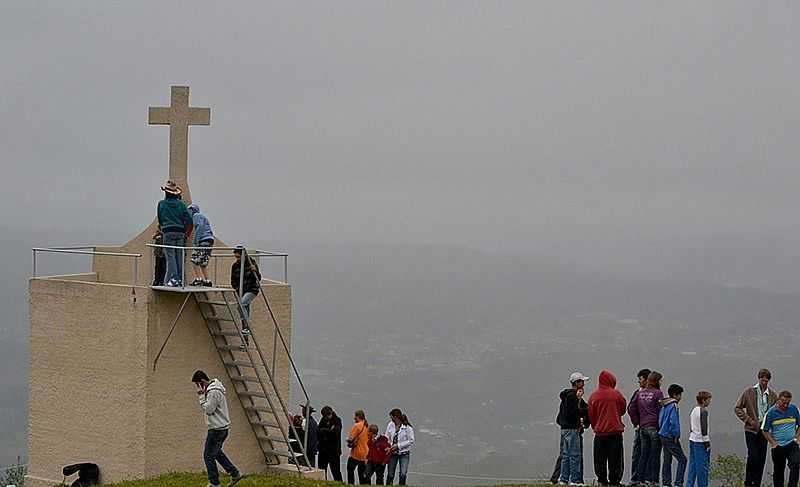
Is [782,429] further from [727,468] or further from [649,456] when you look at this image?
[727,468]

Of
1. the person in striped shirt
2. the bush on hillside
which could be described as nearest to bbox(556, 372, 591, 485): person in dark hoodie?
the person in striped shirt

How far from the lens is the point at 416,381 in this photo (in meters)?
176

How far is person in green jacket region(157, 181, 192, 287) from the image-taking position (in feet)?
63.8

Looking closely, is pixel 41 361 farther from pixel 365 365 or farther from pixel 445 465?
pixel 365 365

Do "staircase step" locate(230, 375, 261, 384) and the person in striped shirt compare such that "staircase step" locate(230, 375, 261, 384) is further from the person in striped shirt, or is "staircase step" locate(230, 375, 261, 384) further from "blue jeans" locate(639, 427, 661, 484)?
the person in striped shirt

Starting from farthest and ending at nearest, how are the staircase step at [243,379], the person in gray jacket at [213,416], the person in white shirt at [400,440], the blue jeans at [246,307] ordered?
the person in white shirt at [400,440], the staircase step at [243,379], the blue jeans at [246,307], the person in gray jacket at [213,416]

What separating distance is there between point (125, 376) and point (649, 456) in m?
8.91

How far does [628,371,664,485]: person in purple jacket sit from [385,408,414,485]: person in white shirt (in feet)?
14.4

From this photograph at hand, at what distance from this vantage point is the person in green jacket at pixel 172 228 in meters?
19.4

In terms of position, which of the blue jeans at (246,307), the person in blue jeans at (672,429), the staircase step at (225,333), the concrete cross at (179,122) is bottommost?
the person in blue jeans at (672,429)

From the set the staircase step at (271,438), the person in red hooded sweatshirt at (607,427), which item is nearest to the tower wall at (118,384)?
the staircase step at (271,438)

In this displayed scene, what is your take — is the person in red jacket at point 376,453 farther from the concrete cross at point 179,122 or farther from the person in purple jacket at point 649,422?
the concrete cross at point 179,122

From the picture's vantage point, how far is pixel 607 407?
59.3 feet

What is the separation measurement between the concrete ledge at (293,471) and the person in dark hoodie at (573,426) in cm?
429
